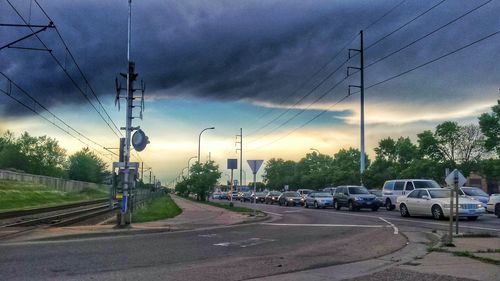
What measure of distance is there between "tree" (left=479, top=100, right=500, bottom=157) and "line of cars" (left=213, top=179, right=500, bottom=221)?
1199 inches

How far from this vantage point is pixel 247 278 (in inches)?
343

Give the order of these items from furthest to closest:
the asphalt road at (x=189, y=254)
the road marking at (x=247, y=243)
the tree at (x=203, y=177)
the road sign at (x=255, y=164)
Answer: the tree at (x=203, y=177) < the road sign at (x=255, y=164) < the road marking at (x=247, y=243) < the asphalt road at (x=189, y=254)

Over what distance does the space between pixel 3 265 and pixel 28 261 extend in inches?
24.3

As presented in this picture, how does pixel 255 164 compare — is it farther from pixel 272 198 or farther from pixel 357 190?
pixel 272 198

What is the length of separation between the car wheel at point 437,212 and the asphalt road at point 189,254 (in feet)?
26.1

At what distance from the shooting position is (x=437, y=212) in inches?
A: 943

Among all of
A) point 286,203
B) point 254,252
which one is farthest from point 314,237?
point 286,203

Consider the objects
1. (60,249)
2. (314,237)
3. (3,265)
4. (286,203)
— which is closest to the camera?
(3,265)

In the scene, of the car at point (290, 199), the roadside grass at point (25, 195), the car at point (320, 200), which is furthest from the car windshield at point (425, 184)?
the roadside grass at point (25, 195)

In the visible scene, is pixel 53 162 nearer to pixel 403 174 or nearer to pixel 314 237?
pixel 403 174

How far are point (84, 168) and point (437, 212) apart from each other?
423ft

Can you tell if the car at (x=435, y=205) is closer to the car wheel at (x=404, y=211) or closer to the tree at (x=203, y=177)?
the car wheel at (x=404, y=211)

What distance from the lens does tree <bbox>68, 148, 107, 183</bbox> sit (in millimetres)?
138562

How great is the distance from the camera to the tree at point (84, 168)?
139m
